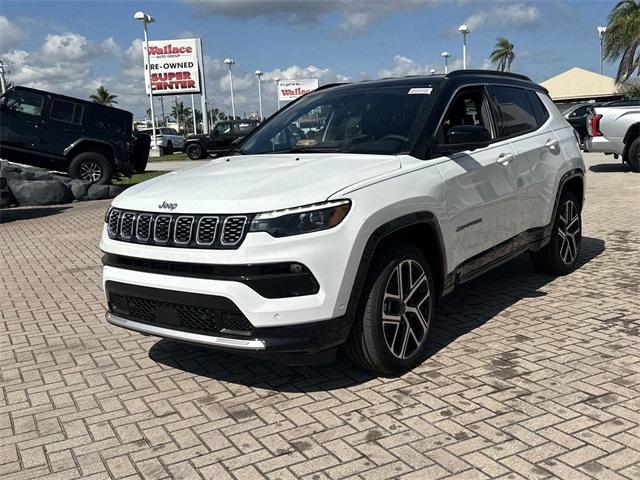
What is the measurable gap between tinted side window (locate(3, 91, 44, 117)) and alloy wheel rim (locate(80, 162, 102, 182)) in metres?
1.64

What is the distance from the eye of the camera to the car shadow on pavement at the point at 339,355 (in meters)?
3.95

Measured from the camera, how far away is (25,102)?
1576cm

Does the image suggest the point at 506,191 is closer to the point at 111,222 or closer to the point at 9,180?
the point at 111,222

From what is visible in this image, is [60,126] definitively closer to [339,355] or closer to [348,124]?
[348,124]

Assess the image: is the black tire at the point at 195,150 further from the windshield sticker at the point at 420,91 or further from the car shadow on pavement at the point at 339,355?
the windshield sticker at the point at 420,91

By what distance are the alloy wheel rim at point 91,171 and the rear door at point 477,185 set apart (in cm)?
1357

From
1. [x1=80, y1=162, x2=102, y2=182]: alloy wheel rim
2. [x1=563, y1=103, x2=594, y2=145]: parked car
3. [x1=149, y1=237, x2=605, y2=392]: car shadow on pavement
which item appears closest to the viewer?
[x1=149, y1=237, x2=605, y2=392]: car shadow on pavement

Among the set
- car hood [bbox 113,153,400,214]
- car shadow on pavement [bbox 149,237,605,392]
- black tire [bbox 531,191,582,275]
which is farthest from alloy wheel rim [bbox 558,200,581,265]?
car hood [bbox 113,153,400,214]

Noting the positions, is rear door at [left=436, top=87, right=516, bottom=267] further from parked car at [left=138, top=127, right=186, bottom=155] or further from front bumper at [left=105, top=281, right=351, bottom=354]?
parked car at [left=138, top=127, right=186, bottom=155]

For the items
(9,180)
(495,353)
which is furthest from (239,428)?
(9,180)

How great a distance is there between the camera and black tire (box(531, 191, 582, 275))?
19.5ft

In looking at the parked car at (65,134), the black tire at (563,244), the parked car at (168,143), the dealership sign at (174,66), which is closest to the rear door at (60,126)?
the parked car at (65,134)

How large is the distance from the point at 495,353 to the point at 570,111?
23546 millimetres

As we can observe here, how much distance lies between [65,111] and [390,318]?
14542 millimetres
